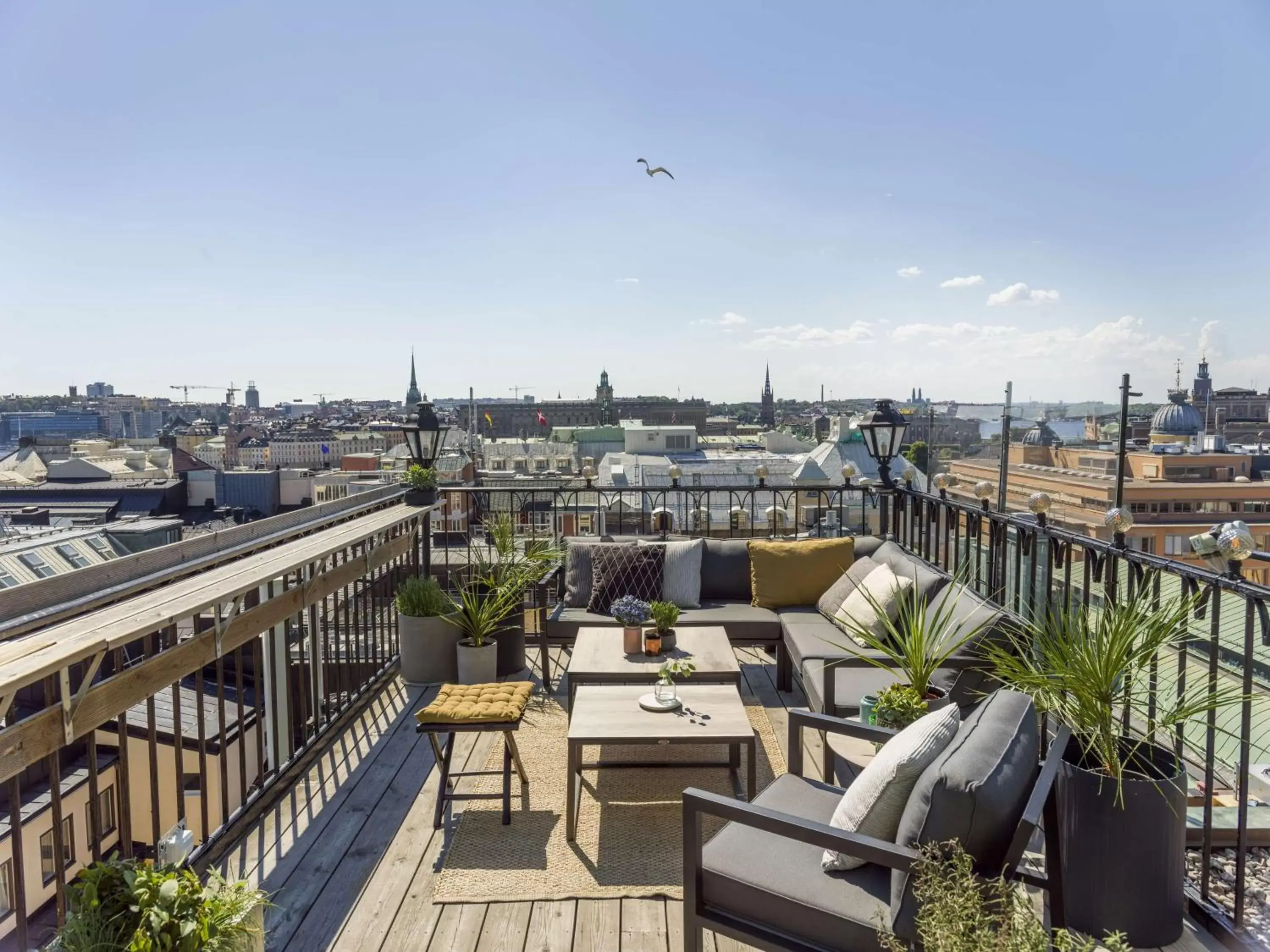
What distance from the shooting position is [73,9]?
5262 mm

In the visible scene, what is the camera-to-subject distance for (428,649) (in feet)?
14.1

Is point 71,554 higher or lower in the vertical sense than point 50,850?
higher

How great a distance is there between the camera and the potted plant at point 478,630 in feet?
13.5

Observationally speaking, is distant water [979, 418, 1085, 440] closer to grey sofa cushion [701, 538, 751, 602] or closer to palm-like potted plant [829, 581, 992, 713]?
grey sofa cushion [701, 538, 751, 602]

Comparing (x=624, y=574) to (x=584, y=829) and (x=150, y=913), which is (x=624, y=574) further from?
(x=150, y=913)

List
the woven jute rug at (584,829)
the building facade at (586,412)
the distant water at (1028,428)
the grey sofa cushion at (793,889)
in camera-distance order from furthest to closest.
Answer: the building facade at (586,412), the distant water at (1028,428), the woven jute rug at (584,829), the grey sofa cushion at (793,889)

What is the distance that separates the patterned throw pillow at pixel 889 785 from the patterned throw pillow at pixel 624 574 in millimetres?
2751

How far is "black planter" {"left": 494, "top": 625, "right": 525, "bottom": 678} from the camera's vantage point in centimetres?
436

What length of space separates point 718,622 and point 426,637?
65.6 inches

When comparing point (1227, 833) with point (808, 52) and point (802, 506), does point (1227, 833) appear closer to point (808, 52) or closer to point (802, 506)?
point (808, 52)

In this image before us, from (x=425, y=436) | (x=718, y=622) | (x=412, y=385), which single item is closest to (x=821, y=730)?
(x=718, y=622)

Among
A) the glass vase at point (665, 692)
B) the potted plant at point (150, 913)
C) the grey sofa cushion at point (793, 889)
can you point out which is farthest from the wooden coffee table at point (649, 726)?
the potted plant at point (150, 913)

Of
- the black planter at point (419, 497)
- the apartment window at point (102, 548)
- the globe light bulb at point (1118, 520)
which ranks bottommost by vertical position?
the black planter at point (419, 497)

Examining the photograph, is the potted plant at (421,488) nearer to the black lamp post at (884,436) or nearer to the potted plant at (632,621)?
the potted plant at (632,621)
